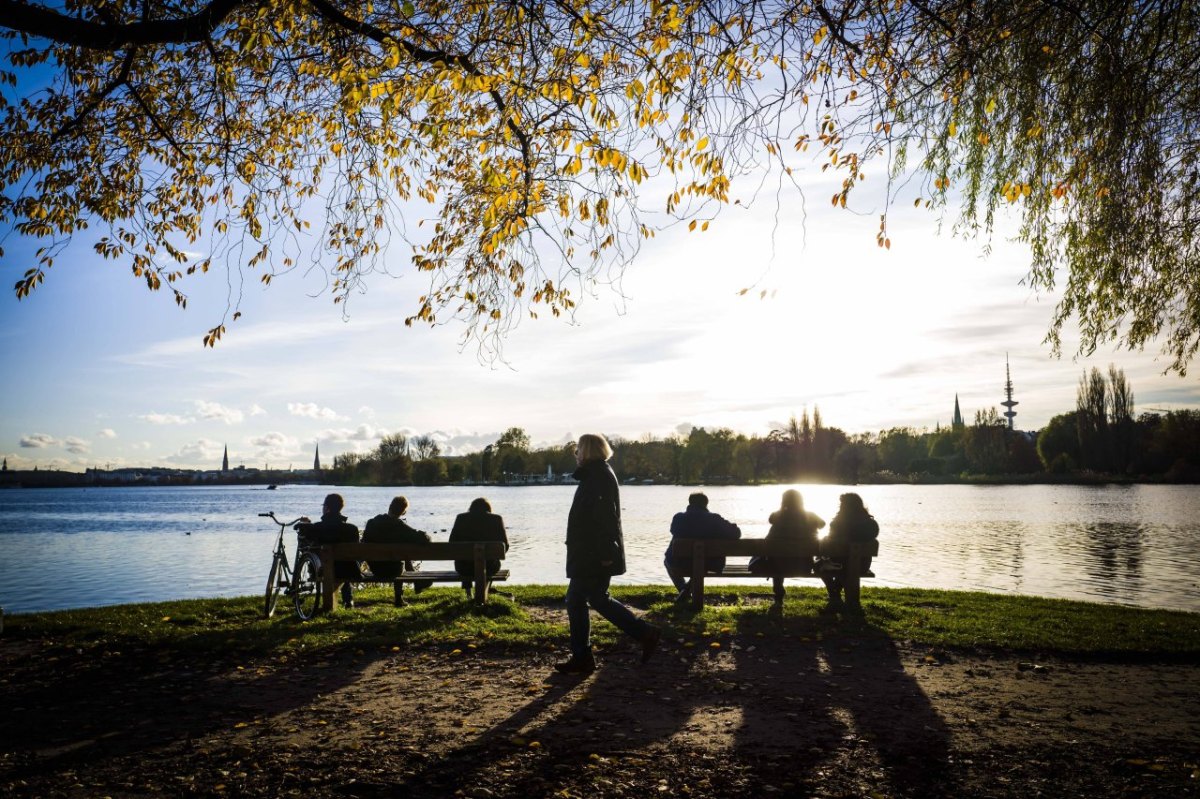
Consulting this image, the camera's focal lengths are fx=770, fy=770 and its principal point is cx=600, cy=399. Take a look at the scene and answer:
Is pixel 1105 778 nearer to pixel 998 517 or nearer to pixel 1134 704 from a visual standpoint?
pixel 1134 704

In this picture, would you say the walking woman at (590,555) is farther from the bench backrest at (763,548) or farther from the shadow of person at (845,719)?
the bench backrest at (763,548)

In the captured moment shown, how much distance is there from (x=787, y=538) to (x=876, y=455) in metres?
156

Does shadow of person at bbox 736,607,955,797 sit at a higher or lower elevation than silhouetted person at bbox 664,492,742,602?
lower

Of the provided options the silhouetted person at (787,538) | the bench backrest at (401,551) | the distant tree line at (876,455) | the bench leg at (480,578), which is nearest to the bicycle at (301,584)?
the bench backrest at (401,551)

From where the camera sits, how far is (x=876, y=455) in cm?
15550

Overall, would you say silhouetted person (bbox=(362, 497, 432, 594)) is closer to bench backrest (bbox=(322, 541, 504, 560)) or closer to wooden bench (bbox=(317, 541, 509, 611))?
wooden bench (bbox=(317, 541, 509, 611))

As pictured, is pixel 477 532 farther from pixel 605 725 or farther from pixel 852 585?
pixel 605 725

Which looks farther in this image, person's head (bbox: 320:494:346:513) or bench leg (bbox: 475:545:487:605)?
person's head (bbox: 320:494:346:513)

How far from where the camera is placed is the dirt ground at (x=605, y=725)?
4227 millimetres

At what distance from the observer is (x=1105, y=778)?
167 inches

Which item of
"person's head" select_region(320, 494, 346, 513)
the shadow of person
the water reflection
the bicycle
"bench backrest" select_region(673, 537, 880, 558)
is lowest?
the water reflection

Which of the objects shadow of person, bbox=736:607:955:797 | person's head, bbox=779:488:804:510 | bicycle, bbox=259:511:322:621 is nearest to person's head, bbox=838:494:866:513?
person's head, bbox=779:488:804:510

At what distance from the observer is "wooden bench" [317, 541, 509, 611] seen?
9.52m

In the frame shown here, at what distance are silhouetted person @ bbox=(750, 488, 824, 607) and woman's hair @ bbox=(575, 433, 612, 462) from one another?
3.72 metres
